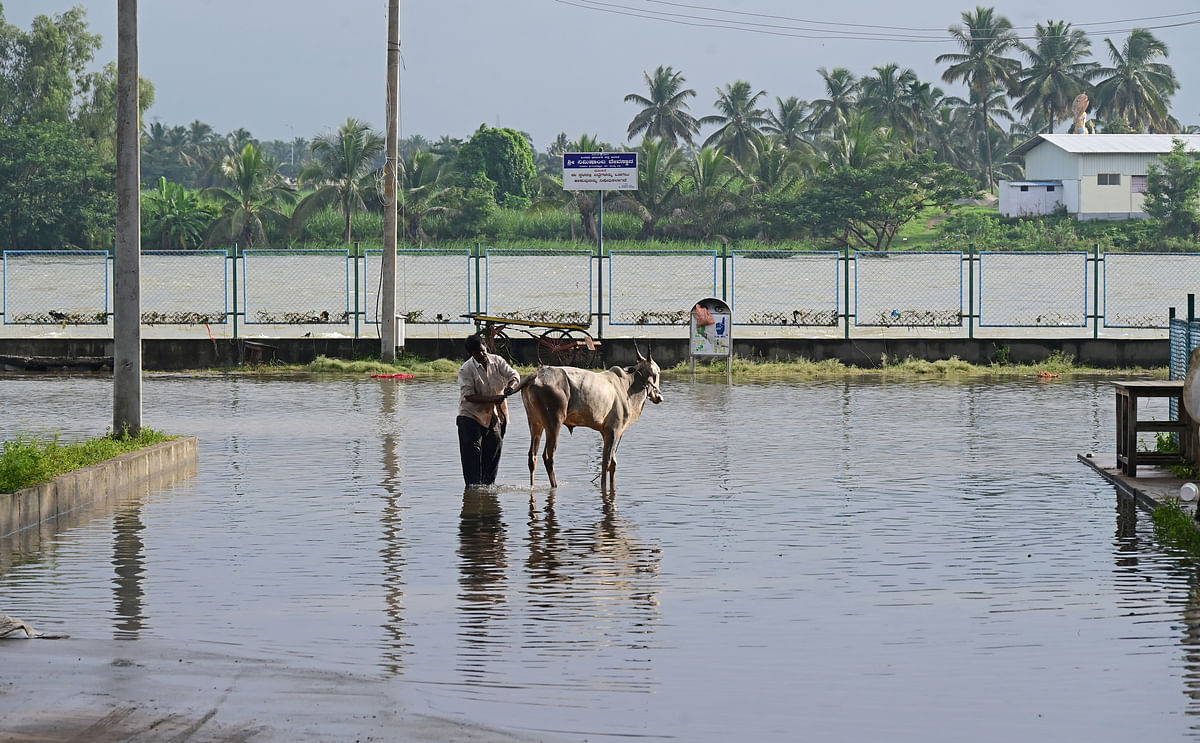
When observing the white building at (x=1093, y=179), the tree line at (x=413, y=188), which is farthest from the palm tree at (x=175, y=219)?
the white building at (x=1093, y=179)

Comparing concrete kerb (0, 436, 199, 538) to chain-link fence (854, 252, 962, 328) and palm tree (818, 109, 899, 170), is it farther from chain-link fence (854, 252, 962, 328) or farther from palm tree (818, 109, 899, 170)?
palm tree (818, 109, 899, 170)

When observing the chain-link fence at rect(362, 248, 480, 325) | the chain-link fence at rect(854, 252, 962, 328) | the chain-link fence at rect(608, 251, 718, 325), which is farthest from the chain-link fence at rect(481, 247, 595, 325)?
the chain-link fence at rect(854, 252, 962, 328)

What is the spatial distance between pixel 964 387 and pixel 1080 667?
63.5 feet

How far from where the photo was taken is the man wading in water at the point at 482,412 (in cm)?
1478

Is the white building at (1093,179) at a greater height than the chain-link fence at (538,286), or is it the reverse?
the white building at (1093,179)

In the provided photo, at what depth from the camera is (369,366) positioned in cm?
3106

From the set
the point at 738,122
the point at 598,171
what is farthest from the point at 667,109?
the point at 598,171

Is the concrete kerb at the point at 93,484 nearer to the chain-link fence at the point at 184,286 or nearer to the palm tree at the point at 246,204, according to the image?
the chain-link fence at the point at 184,286

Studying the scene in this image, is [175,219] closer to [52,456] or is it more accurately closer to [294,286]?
[294,286]

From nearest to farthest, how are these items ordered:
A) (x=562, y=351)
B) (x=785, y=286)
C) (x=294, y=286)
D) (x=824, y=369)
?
(x=562, y=351) < (x=824, y=369) < (x=785, y=286) < (x=294, y=286)

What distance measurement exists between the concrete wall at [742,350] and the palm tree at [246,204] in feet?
158

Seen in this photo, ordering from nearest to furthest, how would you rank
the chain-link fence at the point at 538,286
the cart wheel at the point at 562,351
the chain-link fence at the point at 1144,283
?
the cart wheel at the point at 562,351 → the chain-link fence at the point at 538,286 → the chain-link fence at the point at 1144,283

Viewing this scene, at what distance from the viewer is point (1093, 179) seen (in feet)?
288

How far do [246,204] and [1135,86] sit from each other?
63.5 meters
